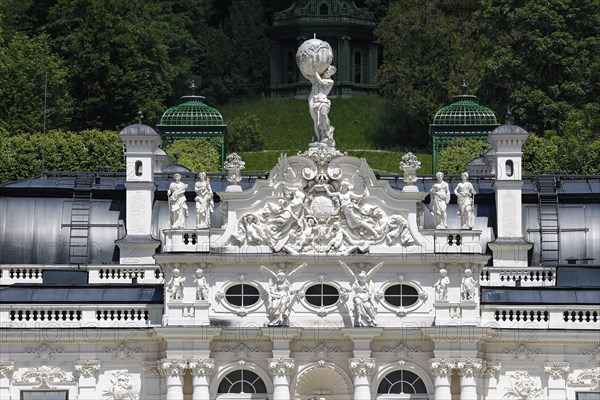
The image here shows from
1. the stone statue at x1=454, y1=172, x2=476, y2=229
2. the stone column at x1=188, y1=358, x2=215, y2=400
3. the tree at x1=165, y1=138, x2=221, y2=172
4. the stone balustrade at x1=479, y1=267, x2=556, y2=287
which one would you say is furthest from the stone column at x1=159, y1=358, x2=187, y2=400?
the tree at x1=165, y1=138, x2=221, y2=172

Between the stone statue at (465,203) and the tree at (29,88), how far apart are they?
5382cm

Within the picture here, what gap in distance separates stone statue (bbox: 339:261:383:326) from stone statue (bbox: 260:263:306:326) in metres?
2.11

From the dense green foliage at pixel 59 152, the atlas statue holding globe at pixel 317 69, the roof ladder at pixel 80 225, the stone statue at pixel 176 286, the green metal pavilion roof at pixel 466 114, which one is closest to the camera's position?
the stone statue at pixel 176 286

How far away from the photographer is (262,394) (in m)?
116

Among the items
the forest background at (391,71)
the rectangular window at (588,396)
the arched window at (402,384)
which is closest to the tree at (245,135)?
the forest background at (391,71)

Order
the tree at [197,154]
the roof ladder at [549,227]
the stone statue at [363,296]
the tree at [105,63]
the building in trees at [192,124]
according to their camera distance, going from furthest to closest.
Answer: the tree at [105,63]
the building in trees at [192,124]
the tree at [197,154]
the roof ladder at [549,227]
the stone statue at [363,296]

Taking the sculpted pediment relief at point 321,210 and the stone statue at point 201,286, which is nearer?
the stone statue at point 201,286

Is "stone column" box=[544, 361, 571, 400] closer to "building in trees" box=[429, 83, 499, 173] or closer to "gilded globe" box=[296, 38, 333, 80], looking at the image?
"gilded globe" box=[296, 38, 333, 80]

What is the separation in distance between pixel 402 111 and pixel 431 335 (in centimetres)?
7552

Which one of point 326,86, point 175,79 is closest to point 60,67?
point 175,79

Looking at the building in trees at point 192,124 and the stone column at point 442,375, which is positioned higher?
the building in trees at point 192,124

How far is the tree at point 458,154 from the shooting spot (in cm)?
16025

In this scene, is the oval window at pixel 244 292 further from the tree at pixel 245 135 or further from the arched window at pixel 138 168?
the tree at pixel 245 135

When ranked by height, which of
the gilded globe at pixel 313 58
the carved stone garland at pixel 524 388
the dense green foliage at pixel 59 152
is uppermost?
the dense green foliage at pixel 59 152
